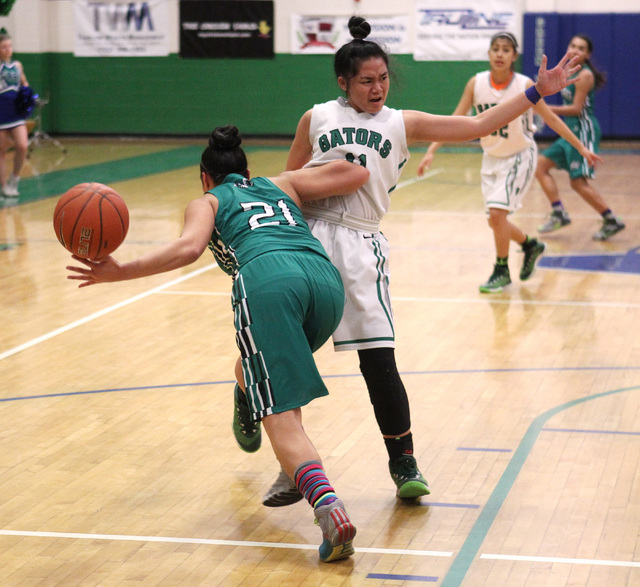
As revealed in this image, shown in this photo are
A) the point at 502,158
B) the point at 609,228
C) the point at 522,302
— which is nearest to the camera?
the point at 522,302

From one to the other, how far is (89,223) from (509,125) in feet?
15.8

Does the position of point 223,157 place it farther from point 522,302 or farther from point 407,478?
point 522,302

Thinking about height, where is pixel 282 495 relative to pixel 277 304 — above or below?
below

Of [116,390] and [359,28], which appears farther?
[116,390]

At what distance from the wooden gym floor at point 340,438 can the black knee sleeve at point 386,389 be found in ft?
0.96

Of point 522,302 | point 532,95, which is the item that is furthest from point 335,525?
point 522,302

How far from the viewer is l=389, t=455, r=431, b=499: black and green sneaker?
3809 mm

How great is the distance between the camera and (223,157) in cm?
358

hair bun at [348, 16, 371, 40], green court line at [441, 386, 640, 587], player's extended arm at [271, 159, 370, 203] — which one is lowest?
green court line at [441, 386, 640, 587]

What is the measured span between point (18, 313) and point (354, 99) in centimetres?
384

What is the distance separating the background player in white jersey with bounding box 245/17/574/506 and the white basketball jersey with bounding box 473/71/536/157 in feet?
12.3

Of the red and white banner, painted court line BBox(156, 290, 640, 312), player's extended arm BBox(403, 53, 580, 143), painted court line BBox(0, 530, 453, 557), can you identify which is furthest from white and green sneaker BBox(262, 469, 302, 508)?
the red and white banner

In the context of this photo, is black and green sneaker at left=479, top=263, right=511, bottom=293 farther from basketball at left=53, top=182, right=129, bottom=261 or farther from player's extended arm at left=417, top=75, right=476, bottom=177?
basketball at left=53, top=182, right=129, bottom=261

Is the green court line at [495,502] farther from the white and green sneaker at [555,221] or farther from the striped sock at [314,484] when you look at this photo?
the white and green sneaker at [555,221]
